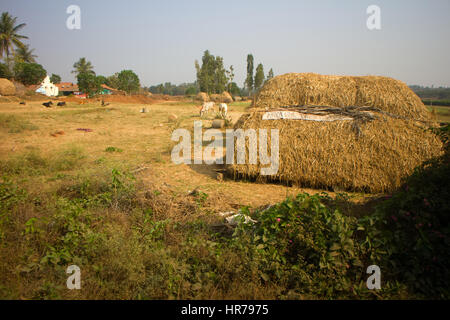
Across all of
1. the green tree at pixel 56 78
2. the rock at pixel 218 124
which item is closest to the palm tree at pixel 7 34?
the green tree at pixel 56 78

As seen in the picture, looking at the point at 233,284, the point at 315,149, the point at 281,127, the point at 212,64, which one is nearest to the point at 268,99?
the point at 281,127

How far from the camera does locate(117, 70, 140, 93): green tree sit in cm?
4584

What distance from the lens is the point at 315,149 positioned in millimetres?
5145

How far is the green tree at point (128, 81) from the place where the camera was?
45844mm

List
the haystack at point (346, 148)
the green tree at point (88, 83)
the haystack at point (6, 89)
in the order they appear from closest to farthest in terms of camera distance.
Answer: the haystack at point (346, 148) → the haystack at point (6, 89) → the green tree at point (88, 83)

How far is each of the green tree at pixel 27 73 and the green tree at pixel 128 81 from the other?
12403mm

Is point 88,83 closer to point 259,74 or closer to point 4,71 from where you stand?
point 4,71

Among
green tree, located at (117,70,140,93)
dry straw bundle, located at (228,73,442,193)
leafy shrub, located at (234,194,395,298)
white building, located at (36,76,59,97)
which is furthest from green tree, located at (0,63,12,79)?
leafy shrub, located at (234,194,395,298)

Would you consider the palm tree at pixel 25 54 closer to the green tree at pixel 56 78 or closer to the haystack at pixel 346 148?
the green tree at pixel 56 78

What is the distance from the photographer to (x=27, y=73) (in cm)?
3534

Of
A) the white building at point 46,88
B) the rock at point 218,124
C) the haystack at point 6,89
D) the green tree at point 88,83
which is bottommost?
the rock at point 218,124

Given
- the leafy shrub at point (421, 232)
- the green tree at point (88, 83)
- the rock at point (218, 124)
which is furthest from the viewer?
the green tree at point (88, 83)

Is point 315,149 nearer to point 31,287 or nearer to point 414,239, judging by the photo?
point 414,239

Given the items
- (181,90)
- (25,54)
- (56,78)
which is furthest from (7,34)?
(181,90)
